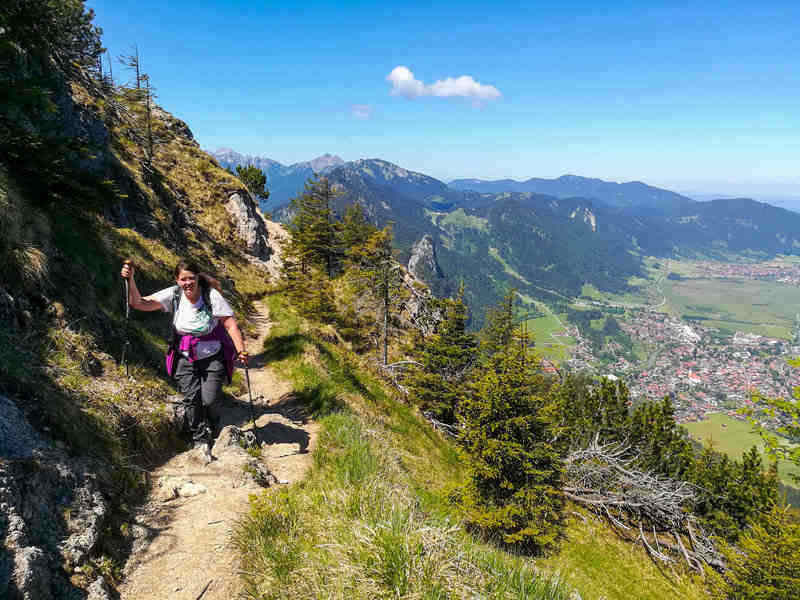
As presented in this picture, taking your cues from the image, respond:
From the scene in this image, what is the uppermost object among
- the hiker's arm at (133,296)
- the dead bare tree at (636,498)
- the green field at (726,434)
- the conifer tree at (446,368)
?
the hiker's arm at (133,296)

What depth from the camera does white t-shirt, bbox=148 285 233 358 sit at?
5.55 m

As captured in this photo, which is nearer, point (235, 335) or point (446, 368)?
point (235, 335)

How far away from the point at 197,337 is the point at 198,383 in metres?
0.74

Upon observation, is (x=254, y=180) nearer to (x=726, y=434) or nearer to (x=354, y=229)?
(x=354, y=229)

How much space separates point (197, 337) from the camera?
5574 mm

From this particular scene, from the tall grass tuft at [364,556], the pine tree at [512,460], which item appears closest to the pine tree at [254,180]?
the pine tree at [512,460]

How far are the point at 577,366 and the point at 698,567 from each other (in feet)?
566

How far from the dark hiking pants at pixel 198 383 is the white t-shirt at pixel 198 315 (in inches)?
7.3

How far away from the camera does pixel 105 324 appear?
682 cm

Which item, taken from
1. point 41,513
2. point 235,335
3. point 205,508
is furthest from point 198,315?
point 41,513

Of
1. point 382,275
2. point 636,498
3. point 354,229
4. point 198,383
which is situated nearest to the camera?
point 198,383

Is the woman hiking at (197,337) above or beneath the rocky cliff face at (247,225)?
beneath

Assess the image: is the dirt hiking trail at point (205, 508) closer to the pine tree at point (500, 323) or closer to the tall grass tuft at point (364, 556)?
the tall grass tuft at point (364, 556)

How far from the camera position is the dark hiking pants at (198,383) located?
5.67m
